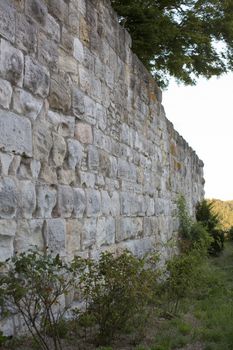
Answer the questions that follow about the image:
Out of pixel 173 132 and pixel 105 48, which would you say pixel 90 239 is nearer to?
pixel 105 48

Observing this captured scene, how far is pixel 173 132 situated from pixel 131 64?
3234 mm

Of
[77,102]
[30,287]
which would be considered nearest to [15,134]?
[30,287]

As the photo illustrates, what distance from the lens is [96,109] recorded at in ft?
17.7

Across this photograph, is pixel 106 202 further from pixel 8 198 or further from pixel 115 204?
pixel 8 198

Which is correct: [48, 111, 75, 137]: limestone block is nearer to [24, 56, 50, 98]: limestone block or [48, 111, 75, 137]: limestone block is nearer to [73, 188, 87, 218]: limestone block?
[24, 56, 50, 98]: limestone block

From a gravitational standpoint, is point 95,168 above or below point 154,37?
below

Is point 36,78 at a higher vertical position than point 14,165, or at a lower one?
higher

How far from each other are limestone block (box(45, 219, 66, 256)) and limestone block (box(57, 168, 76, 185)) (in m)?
0.35

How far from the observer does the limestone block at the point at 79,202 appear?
15.5 ft

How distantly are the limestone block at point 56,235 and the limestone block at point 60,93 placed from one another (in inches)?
39.7

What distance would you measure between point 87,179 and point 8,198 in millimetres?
1477

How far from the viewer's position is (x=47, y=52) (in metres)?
4.35

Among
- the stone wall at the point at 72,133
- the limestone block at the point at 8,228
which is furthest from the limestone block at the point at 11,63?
the limestone block at the point at 8,228

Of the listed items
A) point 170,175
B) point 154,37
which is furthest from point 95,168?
point 154,37
